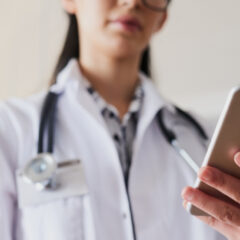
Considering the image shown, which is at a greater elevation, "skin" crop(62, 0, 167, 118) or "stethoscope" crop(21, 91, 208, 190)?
"skin" crop(62, 0, 167, 118)

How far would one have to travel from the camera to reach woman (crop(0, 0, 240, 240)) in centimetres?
61

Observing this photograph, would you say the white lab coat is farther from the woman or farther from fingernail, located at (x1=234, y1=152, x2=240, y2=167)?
fingernail, located at (x1=234, y1=152, x2=240, y2=167)

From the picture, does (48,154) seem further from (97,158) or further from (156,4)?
(156,4)

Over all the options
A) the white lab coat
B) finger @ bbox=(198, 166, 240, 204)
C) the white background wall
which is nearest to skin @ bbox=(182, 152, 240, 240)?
finger @ bbox=(198, 166, 240, 204)

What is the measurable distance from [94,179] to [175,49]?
2.31 ft

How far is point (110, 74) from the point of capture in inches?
31.1

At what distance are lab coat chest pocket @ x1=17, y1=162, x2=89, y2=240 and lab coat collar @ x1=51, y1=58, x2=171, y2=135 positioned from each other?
5.2 inches

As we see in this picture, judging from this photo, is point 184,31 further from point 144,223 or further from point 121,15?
point 144,223

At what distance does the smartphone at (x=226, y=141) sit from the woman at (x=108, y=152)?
1 cm

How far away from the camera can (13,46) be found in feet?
3.73

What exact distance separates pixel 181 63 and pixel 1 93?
1.86 ft

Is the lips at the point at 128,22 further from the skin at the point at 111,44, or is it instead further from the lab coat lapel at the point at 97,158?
the lab coat lapel at the point at 97,158

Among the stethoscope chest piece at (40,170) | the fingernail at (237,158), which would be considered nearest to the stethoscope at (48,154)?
the stethoscope chest piece at (40,170)

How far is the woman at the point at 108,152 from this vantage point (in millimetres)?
614
